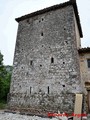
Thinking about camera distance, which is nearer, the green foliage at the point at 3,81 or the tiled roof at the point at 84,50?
the tiled roof at the point at 84,50

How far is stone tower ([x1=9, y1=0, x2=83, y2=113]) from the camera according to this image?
1121 centimetres

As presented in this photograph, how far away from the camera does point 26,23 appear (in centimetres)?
1518

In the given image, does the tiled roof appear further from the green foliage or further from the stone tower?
the green foliage

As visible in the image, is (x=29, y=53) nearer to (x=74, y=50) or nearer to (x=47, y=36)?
(x=47, y=36)

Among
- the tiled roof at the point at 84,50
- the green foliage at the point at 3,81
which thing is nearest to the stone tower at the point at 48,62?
the tiled roof at the point at 84,50

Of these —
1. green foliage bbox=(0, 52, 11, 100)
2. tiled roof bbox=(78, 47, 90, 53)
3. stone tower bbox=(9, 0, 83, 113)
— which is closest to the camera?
stone tower bbox=(9, 0, 83, 113)

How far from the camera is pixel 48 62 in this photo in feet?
40.8

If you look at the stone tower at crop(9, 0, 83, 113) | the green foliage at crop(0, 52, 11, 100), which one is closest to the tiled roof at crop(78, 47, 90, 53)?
the stone tower at crop(9, 0, 83, 113)

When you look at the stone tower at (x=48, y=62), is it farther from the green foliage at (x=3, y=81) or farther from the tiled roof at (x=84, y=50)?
the green foliage at (x=3, y=81)

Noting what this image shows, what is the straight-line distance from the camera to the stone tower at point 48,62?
11.2 metres

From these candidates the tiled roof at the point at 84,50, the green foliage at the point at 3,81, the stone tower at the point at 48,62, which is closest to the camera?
the stone tower at the point at 48,62

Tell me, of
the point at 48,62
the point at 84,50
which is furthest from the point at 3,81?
the point at 84,50

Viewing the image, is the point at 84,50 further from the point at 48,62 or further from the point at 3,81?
the point at 3,81

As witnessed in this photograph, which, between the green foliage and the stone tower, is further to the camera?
the green foliage
